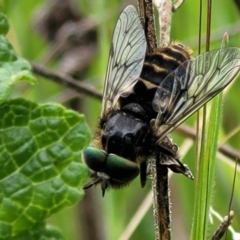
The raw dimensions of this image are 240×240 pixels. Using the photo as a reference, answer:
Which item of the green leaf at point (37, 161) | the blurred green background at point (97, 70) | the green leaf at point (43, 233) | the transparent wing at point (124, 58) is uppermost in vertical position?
the transparent wing at point (124, 58)

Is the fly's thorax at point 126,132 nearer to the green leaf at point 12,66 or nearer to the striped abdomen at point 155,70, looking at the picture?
the striped abdomen at point 155,70

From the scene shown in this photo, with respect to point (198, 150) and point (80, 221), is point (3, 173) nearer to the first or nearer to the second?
point (198, 150)

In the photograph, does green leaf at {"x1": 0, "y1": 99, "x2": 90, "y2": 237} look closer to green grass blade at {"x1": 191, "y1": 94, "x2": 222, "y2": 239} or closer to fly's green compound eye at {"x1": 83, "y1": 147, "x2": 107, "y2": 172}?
fly's green compound eye at {"x1": 83, "y1": 147, "x2": 107, "y2": 172}

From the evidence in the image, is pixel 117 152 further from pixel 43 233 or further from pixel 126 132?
pixel 43 233

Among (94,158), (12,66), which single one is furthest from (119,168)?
(12,66)

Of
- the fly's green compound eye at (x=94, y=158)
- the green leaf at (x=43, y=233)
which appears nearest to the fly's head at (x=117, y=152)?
the fly's green compound eye at (x=94, y=158)
